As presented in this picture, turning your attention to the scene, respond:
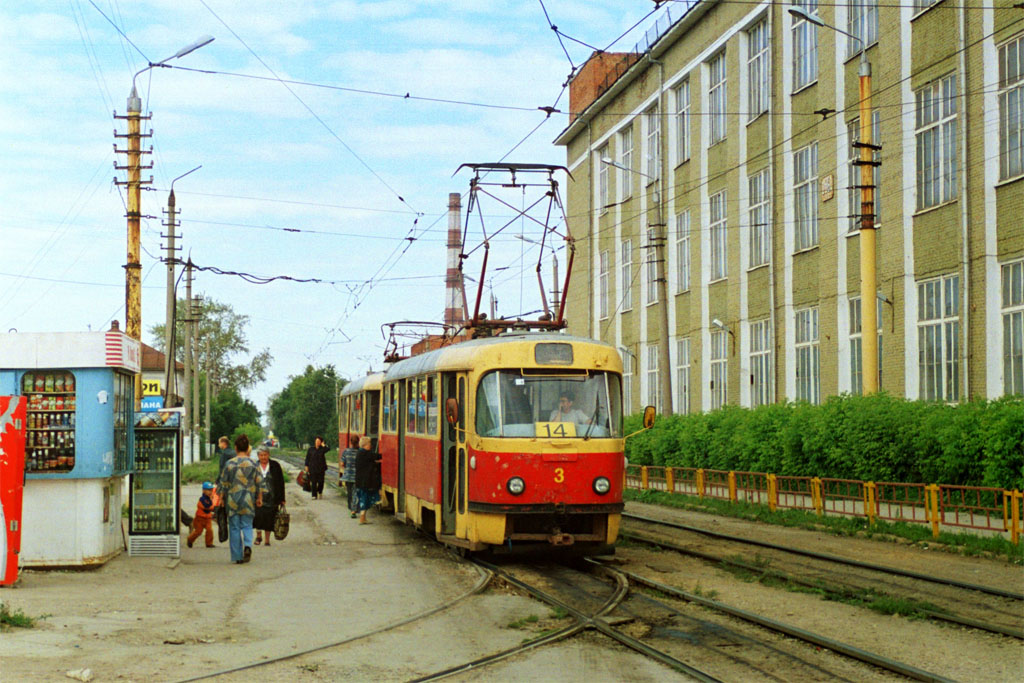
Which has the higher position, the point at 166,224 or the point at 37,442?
the point at 166,224

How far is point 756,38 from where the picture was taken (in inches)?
1497

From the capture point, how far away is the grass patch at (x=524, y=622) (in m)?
10.9

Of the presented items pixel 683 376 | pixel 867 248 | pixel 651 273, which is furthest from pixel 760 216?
pixel 867 248

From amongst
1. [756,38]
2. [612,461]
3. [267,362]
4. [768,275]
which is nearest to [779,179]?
[768,275]

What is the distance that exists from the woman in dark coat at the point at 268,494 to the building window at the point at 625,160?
112ft

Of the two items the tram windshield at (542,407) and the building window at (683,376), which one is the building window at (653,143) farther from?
the tram windshield at (542,407)

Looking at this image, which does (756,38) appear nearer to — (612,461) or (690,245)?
(690,245)

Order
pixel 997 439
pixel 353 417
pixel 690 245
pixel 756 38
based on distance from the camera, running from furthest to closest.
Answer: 1. pixel 690 245
2. pixel 756 38
3. pixel 353 417
4. pixel 997 439

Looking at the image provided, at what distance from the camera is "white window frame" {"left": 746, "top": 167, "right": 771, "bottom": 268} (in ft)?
119

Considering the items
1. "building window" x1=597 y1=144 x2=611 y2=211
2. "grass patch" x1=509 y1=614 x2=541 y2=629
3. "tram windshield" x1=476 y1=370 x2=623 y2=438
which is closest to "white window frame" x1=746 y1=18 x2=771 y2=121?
"building window" x1=597 y1=144 x2=611 y2=211

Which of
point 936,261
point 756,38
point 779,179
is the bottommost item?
point 936,261

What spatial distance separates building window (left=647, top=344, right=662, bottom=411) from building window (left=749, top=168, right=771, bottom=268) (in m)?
10.4

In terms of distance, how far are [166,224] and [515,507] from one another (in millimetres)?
22925

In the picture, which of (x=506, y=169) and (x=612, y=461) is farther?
(x=506, y=169)
